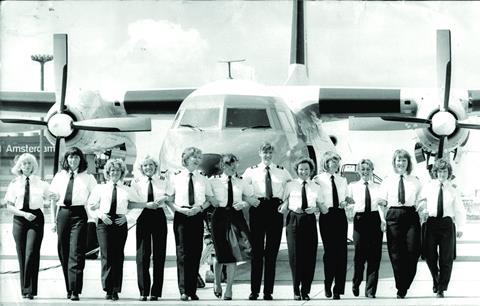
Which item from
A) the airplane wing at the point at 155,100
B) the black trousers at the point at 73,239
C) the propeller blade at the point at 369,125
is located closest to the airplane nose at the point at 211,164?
the black trousers at the point at 73,239

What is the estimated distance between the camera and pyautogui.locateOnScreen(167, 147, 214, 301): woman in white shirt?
288 inches

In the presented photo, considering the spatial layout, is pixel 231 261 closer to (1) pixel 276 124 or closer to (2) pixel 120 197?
(2) pixel 120 197

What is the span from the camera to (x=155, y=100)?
54.5 ft

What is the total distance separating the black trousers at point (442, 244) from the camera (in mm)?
7379

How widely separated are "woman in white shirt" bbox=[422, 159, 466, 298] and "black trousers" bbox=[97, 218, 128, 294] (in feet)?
11.8

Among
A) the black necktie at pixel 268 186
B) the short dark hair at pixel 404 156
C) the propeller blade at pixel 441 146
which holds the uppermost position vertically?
the propeller blade at pixel 441 146

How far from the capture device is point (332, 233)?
757 centimetres

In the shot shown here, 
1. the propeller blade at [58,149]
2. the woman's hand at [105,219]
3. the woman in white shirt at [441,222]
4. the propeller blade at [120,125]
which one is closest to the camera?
the woman's hand at [105,219]

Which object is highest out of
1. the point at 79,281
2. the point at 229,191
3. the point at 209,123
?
the point at 209,123

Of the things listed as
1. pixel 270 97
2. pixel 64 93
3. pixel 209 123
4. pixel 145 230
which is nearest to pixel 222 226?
pixel 145 230

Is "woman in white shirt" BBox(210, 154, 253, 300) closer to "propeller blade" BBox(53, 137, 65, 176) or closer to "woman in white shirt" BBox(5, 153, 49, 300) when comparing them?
"woman in white shirt" BBox(5, 153, 49, 300)

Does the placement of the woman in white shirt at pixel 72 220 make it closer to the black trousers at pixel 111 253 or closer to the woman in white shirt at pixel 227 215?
the black trousers at pixel 111 253

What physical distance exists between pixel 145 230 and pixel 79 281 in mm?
958

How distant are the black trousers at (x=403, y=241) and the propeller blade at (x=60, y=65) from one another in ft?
27.2
